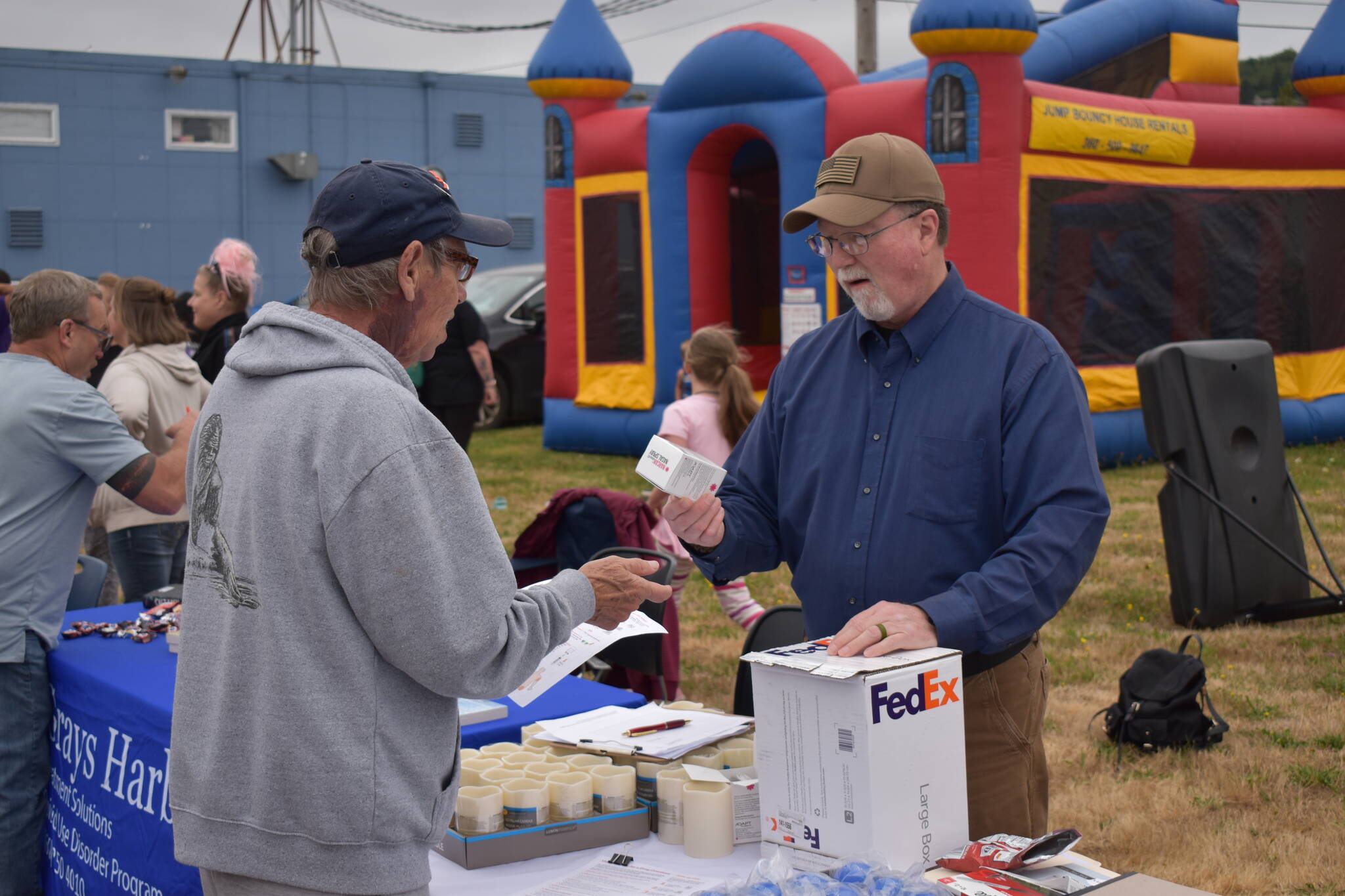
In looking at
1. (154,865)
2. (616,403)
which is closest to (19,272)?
(616,403)

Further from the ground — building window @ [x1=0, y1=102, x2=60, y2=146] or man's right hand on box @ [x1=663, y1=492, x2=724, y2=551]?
building window @ [x1=0, y1=102, x2=60, y2=146]

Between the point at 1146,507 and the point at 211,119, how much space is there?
57.6ft

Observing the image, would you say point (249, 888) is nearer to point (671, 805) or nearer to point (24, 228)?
point (671, 805)

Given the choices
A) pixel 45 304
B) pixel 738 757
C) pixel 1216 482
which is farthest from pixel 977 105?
pixel 738 757

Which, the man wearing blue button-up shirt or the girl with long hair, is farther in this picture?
the girl with long hair

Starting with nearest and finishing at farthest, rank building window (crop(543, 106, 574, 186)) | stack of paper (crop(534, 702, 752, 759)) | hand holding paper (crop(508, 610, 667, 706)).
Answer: hand holding paper (crop(508, 610, 667, 706))
stack of paper (crop(534, 702, 752, 759))
building window (crop(543, 106, 574, 186))

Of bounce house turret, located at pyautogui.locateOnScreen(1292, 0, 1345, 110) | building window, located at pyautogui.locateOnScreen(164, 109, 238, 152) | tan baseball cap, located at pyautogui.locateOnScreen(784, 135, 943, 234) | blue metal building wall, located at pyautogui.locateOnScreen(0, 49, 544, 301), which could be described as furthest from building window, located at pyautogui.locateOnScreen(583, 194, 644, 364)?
building window, located at pyautogui.locateOnScreen(164, 109, 238, 152)

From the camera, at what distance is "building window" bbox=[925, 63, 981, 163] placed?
30.7ft

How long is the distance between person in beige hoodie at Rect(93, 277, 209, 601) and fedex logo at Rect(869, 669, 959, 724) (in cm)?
367

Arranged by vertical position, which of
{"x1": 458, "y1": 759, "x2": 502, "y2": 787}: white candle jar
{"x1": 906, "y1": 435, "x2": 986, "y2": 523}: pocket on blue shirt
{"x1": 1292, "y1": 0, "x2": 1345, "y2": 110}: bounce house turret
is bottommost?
{"x1": 458, "y1": 759, "x2": 502, "y2": 787}: white candle jar

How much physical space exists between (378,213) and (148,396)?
348cm

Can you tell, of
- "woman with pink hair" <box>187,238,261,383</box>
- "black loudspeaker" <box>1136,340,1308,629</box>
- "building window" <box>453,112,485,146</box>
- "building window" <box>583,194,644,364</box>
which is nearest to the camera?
"woman with pink hair" <box>187,238,261,383</box>

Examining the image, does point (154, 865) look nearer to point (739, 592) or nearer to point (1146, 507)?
point (739, 592)

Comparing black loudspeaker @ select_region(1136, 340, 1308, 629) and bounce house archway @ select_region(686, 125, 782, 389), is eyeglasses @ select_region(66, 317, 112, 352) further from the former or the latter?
bounce house archway @ select_region(686, 125, 782, 389)
